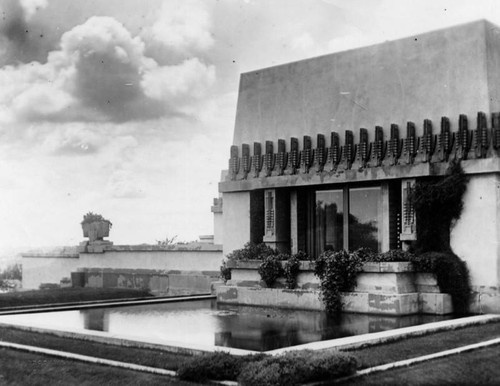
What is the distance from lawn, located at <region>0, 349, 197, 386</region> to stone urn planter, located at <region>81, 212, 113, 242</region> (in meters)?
18.2

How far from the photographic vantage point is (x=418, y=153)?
674 inches

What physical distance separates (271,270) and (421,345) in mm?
7883

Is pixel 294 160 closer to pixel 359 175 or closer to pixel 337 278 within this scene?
pixel 359 175

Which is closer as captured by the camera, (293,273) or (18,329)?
(18,329)

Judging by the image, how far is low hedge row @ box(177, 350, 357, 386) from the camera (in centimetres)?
780

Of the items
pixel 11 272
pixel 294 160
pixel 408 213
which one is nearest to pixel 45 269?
pixel 11 272

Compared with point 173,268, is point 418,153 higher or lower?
higher

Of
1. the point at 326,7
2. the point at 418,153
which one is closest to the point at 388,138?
the point at 418,153

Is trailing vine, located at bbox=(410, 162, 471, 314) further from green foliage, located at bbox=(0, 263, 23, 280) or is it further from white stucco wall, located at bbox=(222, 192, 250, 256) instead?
green foliage, located at bbox=(0, 263, 23, 280)

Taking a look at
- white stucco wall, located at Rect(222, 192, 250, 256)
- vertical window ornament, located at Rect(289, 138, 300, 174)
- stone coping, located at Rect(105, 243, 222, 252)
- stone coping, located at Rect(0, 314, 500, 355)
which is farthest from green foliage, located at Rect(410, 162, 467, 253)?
stone coping, located at Rect(105, 243, 222, 252)

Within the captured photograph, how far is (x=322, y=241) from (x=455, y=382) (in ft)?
37.2

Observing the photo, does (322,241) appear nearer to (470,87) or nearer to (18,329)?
(470,87)

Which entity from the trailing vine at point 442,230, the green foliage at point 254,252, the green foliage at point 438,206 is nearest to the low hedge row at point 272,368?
the trailing vine at point 442,230

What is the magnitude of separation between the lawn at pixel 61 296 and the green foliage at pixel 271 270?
5.67m
